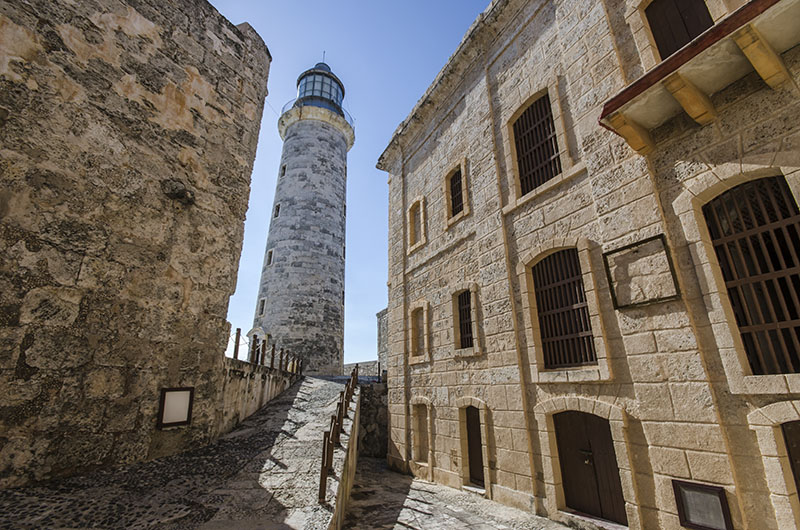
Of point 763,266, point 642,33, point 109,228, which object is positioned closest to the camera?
point 763,266

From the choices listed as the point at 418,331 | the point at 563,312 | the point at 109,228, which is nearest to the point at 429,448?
the point at 418,331

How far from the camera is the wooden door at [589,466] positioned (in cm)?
497

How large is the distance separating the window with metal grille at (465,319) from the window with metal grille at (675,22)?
531 centimetres

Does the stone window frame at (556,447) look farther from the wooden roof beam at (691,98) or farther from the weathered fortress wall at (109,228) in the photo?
the weathered fortress wall at (109,228)

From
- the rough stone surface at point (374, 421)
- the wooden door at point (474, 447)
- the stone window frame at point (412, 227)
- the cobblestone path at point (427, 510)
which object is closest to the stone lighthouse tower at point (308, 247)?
the rough stone surface at point (374, 421)

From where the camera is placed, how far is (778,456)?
3404mm

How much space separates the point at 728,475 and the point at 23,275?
7311mm

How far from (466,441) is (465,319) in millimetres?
2608

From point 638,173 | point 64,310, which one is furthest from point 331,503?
point 638,173

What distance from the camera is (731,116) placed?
163 inches

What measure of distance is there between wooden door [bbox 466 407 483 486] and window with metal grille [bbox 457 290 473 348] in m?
1.43

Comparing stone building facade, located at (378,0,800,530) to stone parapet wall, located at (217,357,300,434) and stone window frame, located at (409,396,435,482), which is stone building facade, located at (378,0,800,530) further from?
stone parapet wall, located at (217,357,300,434)

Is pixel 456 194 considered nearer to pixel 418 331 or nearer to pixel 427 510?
pixel 418 331

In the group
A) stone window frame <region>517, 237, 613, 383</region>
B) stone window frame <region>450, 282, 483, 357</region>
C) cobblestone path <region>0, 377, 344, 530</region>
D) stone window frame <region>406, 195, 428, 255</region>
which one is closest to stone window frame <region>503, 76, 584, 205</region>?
stone window frame <region>517, 237, 613, 383</region>
